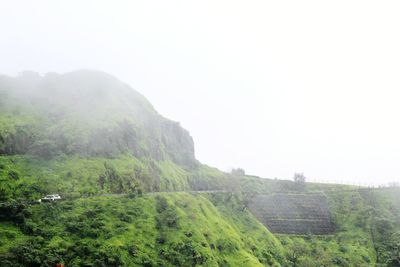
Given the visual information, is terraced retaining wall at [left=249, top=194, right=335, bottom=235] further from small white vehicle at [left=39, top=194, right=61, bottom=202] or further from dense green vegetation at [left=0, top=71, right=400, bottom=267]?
small white vehicle at [left=39, top=194, right=61, bottom=202]

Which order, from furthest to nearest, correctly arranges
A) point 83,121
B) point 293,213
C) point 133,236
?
point 293,213
point 83,121
point 133,236

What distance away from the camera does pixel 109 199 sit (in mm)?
101938

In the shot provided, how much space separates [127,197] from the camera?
107 meters

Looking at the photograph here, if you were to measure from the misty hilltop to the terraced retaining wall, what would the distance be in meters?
34.7

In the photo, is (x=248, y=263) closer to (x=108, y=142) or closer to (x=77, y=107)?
(x=108, y=142)

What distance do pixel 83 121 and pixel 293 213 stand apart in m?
76.4

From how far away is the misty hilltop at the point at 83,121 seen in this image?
4621 inches

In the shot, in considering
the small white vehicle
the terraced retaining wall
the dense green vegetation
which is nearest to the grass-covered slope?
the dense green vegetation

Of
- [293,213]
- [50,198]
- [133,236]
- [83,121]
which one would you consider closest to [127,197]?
[133,236]

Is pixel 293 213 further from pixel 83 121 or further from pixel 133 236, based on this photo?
pixel 83 121

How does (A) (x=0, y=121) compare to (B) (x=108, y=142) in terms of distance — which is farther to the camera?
(B) (x=108, y=142)

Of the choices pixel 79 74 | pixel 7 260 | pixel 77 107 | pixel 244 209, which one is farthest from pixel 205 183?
pixel 7 260

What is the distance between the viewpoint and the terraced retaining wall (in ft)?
474

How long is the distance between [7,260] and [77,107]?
76.9 metres
